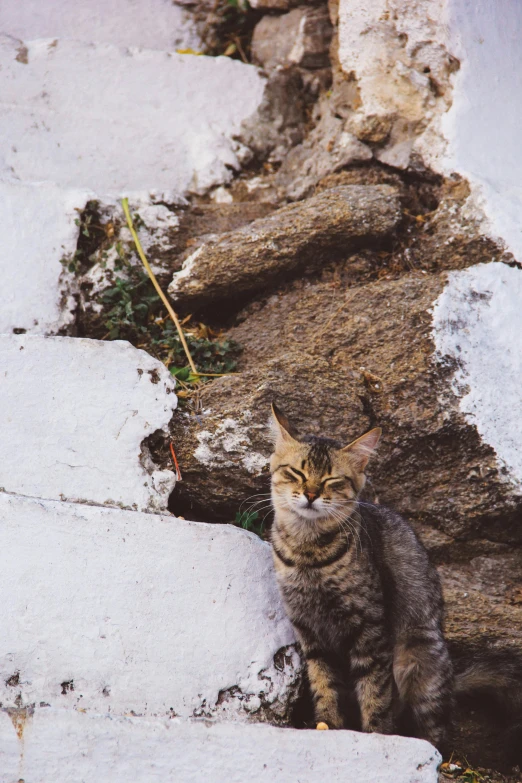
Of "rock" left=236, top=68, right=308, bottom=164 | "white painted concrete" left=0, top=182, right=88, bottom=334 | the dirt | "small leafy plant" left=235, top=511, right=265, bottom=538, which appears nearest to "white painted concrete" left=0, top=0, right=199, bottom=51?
"rock" left=236, top=68, right=308, bottom=164

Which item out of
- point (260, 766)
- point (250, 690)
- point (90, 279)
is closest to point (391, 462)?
point (250, 690)

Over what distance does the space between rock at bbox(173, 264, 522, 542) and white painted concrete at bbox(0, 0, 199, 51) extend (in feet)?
9.25

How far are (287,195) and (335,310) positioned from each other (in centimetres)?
125

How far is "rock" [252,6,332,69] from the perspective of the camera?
602 centimetres

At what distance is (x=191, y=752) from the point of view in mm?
3248

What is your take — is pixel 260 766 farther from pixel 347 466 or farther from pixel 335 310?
pixel 335 310

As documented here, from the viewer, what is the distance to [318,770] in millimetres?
3314

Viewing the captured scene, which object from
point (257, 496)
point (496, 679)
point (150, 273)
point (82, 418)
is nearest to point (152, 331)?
point (150, 273)

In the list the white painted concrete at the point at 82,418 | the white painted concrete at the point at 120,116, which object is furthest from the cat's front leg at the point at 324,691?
the white painted concrete at the point at 120,116

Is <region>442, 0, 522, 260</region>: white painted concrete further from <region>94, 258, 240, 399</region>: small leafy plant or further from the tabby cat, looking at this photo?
the tabby cat

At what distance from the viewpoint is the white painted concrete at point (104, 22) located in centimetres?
555

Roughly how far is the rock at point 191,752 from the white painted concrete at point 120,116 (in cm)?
335

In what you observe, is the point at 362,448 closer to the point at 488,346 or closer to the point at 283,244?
the point at 488,346

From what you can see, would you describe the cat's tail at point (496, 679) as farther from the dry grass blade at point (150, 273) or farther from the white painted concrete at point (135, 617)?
the dry grass blade at point (150, 273)
